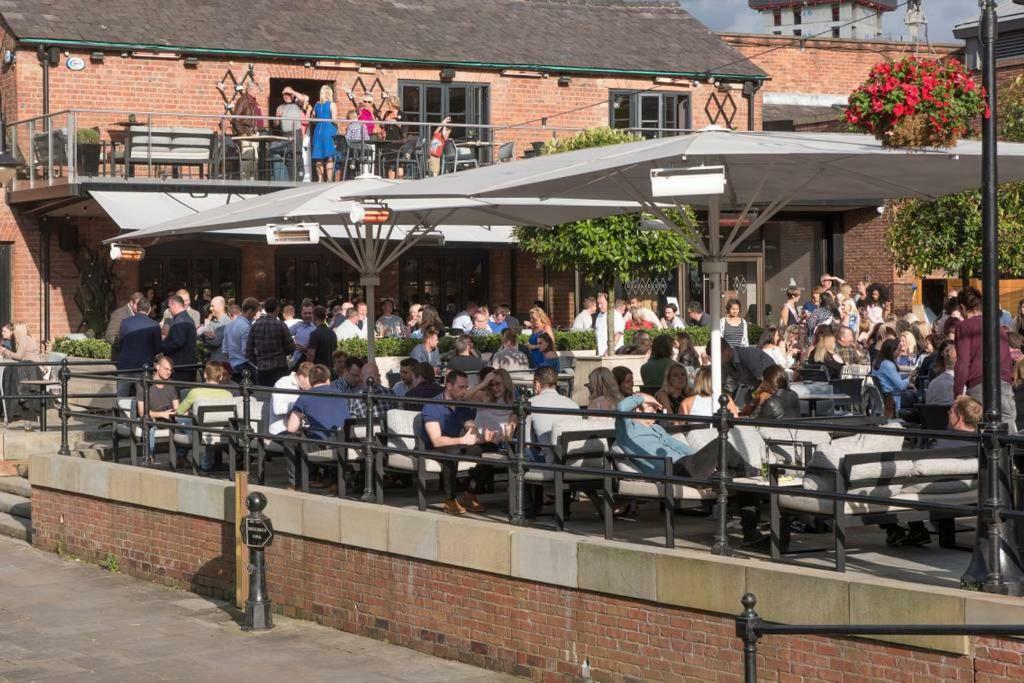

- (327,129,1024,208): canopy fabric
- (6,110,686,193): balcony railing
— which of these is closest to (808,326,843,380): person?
(327,129,1024,208): canopy fabric

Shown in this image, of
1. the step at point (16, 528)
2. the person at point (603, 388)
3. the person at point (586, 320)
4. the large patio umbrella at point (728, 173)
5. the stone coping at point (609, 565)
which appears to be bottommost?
the step at point (16, 528)

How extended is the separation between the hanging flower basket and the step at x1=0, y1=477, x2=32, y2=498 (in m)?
10.5

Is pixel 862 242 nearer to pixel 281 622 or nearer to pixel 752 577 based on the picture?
pixel 281 622

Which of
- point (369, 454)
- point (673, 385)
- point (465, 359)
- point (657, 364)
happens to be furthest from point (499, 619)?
point (465, 359)

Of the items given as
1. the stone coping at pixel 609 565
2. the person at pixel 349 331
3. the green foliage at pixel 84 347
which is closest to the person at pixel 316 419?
the stone coping at pixel 609 565

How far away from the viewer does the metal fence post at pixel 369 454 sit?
10.3 m

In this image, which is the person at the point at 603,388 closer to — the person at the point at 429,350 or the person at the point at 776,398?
the person at the point at 776,398

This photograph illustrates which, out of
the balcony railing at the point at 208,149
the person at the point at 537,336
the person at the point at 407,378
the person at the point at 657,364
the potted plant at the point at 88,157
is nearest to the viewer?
the person at the point at 407,378

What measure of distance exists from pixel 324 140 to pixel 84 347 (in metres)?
5.19

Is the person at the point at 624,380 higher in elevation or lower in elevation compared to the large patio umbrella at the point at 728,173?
lower

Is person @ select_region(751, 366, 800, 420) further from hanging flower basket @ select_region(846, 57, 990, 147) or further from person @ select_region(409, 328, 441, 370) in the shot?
person @ select_region(409, 328, 441, 370)

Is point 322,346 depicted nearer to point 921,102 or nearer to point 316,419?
point 316,419

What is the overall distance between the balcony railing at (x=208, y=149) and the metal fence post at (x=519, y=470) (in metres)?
14.0

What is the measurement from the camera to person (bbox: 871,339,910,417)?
14156 millimetres
